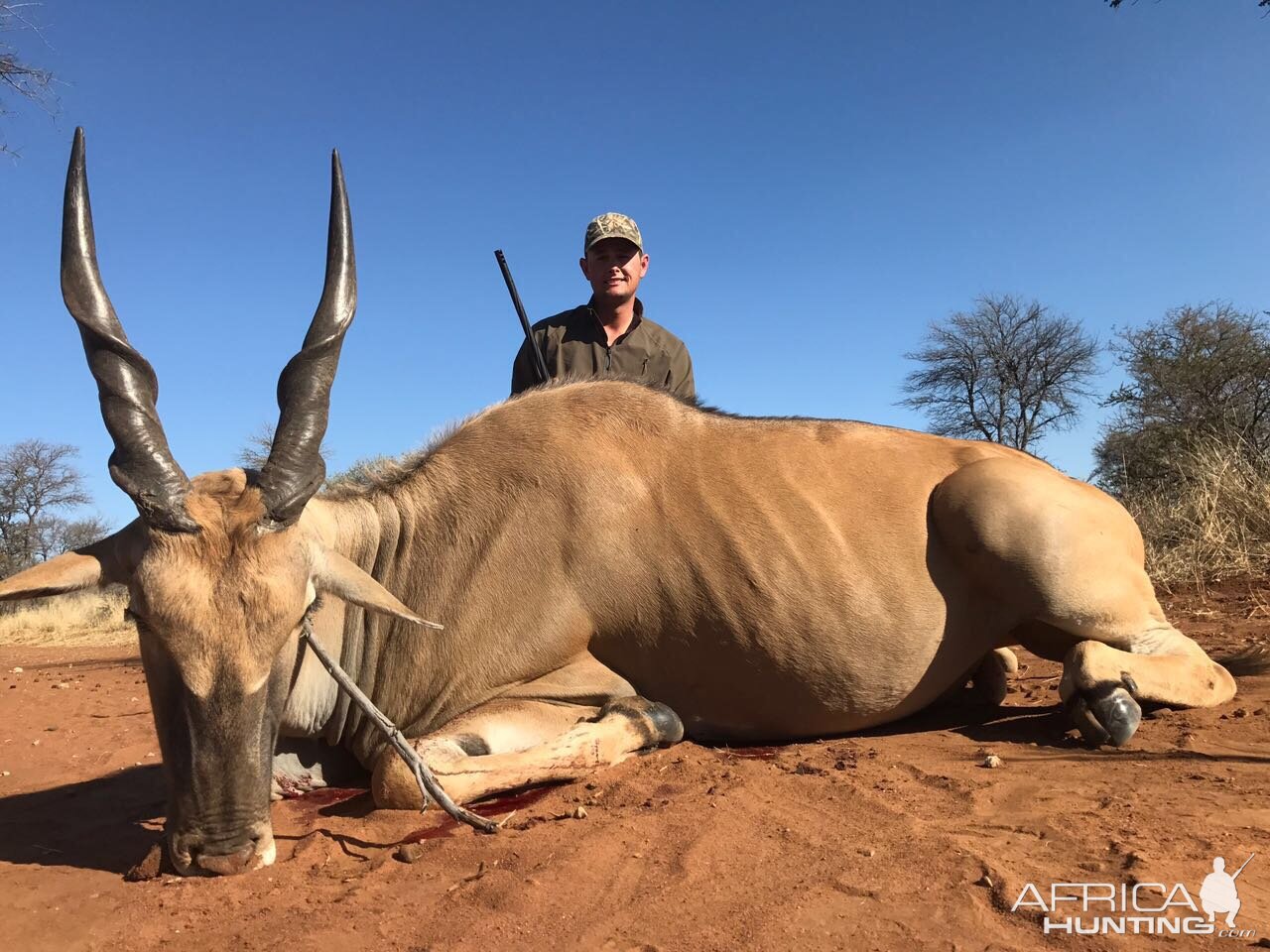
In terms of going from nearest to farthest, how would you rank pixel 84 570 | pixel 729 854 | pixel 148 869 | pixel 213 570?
pixel 729 854 → pixel 148 869 → pixel 213 570 → pixel 84 570

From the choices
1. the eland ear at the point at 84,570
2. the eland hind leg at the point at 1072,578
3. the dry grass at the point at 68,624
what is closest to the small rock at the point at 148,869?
the eland ear at the point at 84,570

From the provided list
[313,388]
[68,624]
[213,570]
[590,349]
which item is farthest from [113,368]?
[68,624]

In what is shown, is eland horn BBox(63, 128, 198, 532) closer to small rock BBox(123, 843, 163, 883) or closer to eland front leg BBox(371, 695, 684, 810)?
small rock BBox(123, 843, 163, 883)

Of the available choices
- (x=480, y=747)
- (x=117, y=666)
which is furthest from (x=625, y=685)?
(x=117, y=666)

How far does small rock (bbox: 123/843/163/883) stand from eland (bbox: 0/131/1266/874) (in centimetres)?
78

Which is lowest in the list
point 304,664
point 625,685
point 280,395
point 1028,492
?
point 625,685

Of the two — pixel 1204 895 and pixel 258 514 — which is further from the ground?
pixel 258 514

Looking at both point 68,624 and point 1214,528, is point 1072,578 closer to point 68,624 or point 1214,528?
point 1214,528

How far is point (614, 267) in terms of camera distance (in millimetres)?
6672

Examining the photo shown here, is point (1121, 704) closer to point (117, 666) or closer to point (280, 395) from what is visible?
point (280, 395)

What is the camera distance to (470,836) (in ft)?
10.1

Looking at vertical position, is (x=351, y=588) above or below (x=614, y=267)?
below

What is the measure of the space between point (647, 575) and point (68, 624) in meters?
19.2

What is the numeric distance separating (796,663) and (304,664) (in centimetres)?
213
